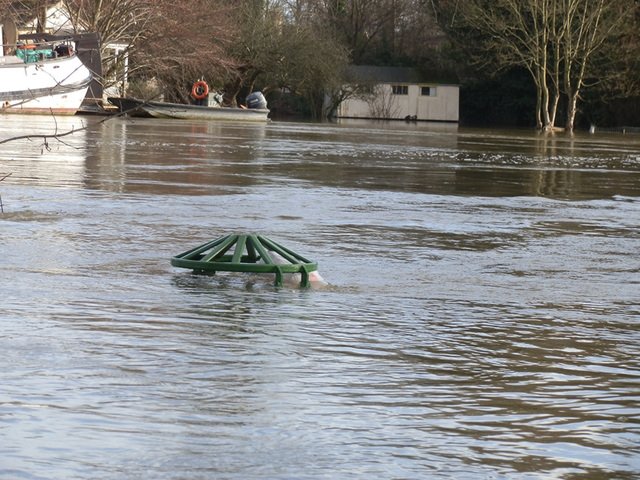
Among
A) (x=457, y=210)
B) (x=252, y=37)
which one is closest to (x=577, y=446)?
(x=457, y=210)

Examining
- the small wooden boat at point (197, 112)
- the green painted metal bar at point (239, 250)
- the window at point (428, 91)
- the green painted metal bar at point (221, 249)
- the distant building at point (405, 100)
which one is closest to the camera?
the green painted metal bar at point (239, 250)

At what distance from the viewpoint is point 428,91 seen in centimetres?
7881

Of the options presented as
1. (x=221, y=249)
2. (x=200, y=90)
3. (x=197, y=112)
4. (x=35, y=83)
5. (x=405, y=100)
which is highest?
(x=405, y=100)

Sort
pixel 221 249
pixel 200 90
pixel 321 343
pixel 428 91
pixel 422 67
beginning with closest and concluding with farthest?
pixel 321 343 → pixel 221 249 → pixel 200 90 → pixel 428 91 → pixel 422 67

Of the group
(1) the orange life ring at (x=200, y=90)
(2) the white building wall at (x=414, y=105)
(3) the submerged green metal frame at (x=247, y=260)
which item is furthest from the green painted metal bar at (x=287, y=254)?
(2) the white building wall at (x=414, y=105)

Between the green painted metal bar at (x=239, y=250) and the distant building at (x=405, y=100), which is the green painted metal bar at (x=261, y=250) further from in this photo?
the distant building at (x=405, y=100)

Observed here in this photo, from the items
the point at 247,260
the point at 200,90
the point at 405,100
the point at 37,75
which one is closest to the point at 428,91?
the point at 405,100

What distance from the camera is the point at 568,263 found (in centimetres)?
1024

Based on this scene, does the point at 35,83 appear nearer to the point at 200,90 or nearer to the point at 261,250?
the point at 200,90

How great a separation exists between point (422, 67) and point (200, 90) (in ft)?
93.8

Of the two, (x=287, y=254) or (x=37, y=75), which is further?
(x=37, y=75)

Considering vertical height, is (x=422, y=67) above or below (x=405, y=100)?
above

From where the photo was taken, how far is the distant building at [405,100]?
7719 centimetres

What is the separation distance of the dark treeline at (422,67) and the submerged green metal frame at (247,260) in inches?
1457
